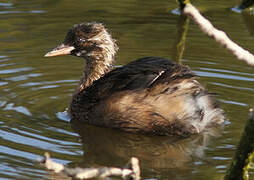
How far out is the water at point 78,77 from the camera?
599 centimetres

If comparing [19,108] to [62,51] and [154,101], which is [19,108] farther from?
[154,101]

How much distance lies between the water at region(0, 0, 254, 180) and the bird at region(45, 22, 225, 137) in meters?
0.14

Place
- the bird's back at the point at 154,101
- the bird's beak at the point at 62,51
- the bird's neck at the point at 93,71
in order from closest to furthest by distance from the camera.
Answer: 1. the bird's back at the point at 154,101
2. the bird's beak at the point at 62,51
3. the bird's neck at the point at 93,71

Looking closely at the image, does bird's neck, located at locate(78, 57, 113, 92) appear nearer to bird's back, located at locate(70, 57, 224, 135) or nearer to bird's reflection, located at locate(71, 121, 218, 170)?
bird's back, located at locate(70, 57, 224, 135)

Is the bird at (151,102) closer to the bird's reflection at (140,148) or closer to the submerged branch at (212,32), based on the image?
the bird's reflection at (140,148)

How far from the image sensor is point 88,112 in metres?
7.23

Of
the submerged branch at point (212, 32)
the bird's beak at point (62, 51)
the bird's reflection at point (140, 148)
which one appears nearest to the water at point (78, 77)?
the bird's reflection at point (140, 148)

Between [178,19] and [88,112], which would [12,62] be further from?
[178,19]

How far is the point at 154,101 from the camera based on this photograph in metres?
6.73

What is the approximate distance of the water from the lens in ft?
19.6

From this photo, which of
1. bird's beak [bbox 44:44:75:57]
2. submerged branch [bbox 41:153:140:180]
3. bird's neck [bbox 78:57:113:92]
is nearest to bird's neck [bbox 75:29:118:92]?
bird's neck [bbox 78:57:113:92]

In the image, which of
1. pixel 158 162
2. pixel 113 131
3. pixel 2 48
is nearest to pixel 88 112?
pixel 113 131

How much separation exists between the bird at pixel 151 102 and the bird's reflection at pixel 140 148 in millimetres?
103

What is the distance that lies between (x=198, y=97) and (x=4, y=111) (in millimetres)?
2337
